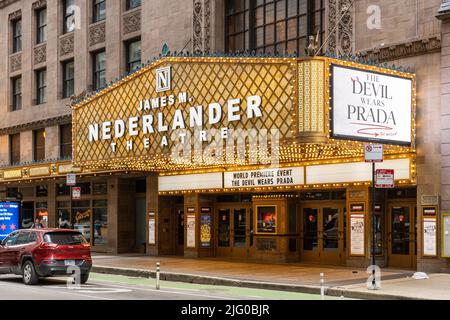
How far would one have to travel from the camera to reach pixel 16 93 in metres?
43.8

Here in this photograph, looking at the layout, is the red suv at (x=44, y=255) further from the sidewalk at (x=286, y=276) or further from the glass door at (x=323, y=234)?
the glass door at (x=323, y=234)

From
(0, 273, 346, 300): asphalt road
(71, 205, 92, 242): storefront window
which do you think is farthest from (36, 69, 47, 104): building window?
(0, 273, 346, 300): asphalt road

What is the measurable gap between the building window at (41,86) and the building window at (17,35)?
278 cm

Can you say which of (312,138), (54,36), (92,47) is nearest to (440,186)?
(312,138)

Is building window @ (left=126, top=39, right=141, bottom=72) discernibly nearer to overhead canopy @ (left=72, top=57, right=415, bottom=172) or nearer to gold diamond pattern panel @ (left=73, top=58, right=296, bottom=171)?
gold diamond pattern panel @ (left=73, top=58, right=296, bottom=171)

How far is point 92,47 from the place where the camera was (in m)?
37.7

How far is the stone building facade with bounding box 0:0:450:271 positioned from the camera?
23.1 meters

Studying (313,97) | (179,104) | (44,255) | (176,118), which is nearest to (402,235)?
(313,97)

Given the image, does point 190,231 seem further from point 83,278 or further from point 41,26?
point 41,26

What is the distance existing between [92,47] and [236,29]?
32.4ft

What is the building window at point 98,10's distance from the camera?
3734cm

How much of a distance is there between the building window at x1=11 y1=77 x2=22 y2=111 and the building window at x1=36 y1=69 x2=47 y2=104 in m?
1.94

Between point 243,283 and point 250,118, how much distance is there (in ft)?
16.0
